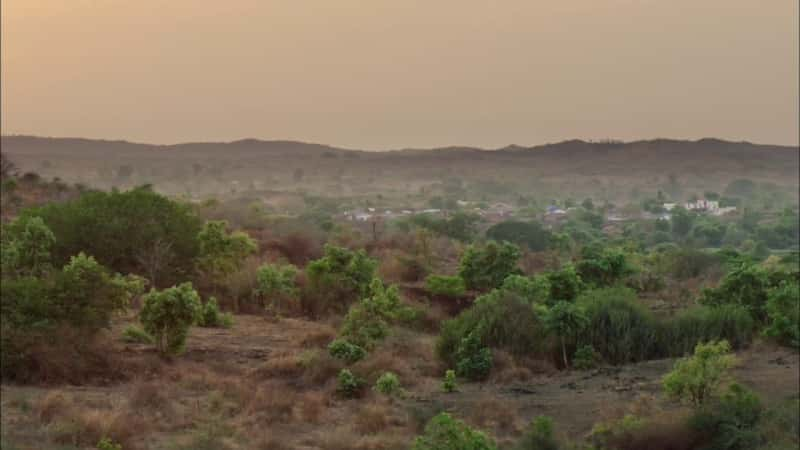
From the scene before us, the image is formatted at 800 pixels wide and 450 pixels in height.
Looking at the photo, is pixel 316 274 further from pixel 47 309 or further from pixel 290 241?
pixel 290 241

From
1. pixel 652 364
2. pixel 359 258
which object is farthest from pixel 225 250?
pixel 652 364

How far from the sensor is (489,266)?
24.7m

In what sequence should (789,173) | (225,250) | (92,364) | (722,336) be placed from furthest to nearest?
(789,173)
(225,250)
(722,336)
(92,364)

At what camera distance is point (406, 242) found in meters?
36.6

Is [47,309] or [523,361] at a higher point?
[47,309]

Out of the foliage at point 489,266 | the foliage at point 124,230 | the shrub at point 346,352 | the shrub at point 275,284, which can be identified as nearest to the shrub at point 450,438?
the shrub at point 346,352

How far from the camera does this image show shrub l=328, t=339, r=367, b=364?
15820 millimetres

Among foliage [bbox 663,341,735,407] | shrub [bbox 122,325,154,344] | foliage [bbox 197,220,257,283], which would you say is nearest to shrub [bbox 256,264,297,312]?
foliage [bbox 197,220,257,283]

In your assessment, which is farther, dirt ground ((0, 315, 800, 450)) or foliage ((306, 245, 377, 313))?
foliage ((306, 245, 377, 313))

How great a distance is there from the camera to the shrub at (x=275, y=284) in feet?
75.6

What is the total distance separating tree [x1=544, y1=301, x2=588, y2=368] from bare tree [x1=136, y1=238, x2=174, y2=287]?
1099 cm

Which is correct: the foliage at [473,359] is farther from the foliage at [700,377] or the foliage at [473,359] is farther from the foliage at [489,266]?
the foliage at [489,266]

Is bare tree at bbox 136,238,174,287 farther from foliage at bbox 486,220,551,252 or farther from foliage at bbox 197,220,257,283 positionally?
foliage at bbox 486,220,551,252

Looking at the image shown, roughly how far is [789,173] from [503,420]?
113m
